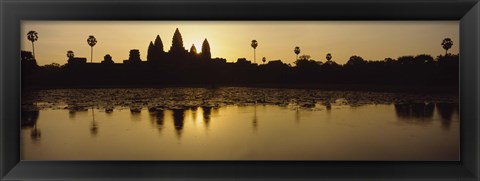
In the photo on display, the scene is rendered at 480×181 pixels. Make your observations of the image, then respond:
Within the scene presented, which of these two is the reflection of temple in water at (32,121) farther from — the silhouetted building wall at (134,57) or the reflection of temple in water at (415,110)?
the reflection of temple in water at (415,110)

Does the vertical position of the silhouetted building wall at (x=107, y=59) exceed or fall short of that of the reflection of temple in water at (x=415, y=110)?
it exceeds it

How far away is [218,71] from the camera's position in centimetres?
187

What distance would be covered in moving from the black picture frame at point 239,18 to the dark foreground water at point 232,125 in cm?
10

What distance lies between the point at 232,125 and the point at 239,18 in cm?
50

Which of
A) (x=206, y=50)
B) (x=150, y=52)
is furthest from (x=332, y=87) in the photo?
(x=150, y=52)

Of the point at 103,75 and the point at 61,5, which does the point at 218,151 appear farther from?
the point at 61,5

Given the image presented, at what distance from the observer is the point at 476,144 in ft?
4.77

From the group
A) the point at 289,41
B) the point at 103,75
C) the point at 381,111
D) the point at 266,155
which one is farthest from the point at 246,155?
the point at 103,75

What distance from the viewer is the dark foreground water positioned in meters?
1.64

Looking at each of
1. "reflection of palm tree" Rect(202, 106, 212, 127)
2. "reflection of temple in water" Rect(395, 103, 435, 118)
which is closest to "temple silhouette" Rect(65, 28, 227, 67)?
"reflection of palm tree" Rect(202, 106, 212, 127)

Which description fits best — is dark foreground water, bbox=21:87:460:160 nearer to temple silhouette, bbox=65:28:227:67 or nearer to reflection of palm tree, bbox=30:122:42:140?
reflection of palm tree, bbox=30:122:42:140

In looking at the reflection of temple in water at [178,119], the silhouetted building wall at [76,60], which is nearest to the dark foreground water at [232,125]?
the reflection of temple in water at [178,119]

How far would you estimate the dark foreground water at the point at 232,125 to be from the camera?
1.64m

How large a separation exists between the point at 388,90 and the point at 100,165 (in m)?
1.31
